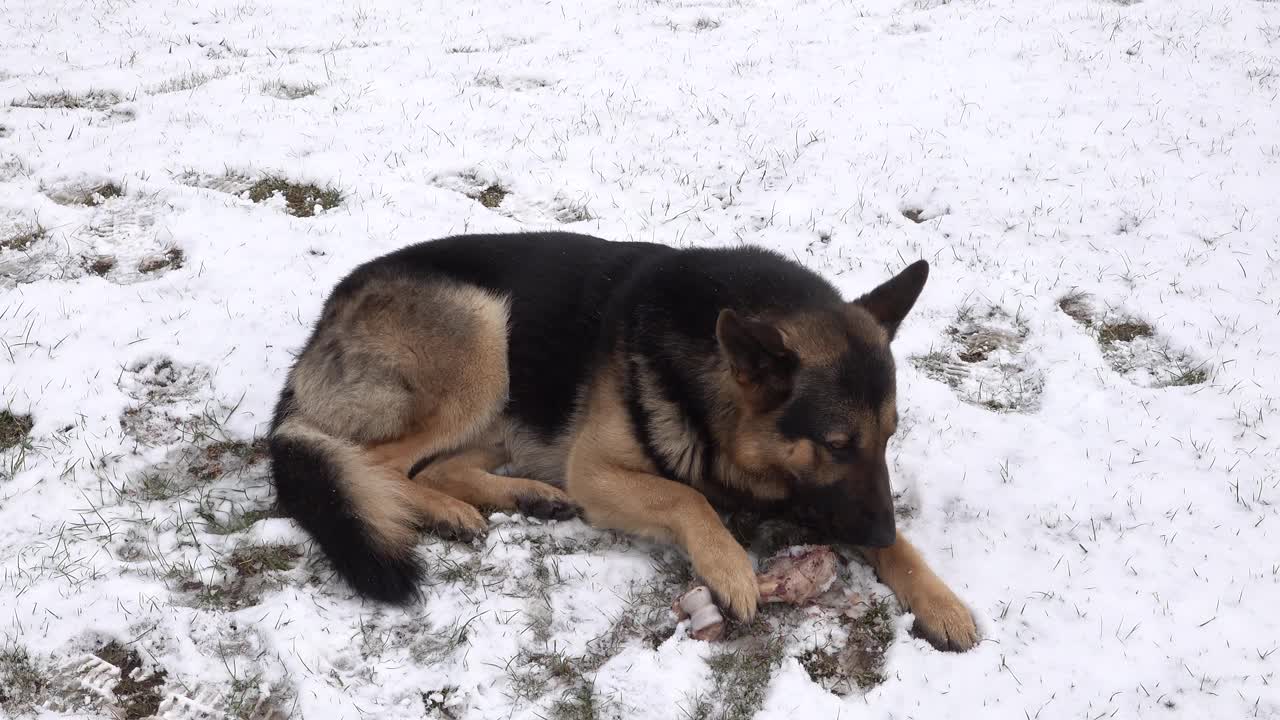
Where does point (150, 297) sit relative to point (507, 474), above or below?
above

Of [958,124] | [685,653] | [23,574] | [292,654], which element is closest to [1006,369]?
[685,653]

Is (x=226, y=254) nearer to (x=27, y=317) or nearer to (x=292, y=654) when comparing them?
(x=27, y=317)

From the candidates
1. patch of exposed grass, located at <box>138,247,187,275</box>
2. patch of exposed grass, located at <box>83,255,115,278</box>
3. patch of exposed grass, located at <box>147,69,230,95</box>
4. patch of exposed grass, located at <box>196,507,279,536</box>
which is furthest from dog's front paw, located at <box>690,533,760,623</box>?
patch of exposed grass, located at <box>147,69,230,95</box>

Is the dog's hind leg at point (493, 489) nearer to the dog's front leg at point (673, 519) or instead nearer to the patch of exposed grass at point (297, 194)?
the dog's front leg at point (673, 519)

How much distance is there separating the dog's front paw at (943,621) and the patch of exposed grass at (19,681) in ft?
11.1

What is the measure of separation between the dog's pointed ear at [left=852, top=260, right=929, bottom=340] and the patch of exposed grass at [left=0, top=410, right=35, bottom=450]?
14.3ft

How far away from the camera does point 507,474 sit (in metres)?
4.82

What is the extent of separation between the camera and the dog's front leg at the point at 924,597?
11.4ft

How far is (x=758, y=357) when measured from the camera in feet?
11.8

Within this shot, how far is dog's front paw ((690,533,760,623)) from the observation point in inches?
141

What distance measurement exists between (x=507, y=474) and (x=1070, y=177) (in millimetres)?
5355

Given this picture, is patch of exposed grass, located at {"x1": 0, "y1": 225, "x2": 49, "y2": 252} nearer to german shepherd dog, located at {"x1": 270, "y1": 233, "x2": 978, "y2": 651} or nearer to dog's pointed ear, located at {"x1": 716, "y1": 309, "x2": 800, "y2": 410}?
german shepherd dog, located at {"x1": 270, "y1": 233, "x2": 978, "y2": 651}

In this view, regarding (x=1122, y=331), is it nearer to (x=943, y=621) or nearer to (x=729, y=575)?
(x=943, y=621)

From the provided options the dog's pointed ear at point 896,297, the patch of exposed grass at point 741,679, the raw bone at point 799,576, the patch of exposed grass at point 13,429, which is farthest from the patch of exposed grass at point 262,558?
the dog's pointed ear at point 896,297
